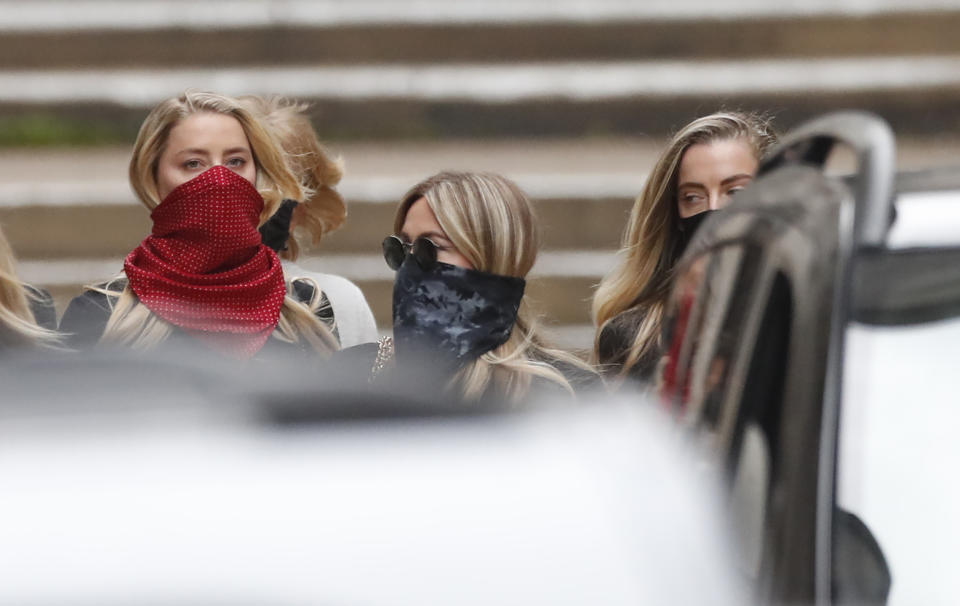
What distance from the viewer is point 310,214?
4.34 meters

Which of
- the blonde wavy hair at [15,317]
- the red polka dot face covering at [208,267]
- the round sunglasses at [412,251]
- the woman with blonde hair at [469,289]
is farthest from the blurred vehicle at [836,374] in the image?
the blonde wavy hair at [15,317]

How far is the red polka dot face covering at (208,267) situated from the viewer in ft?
11.2

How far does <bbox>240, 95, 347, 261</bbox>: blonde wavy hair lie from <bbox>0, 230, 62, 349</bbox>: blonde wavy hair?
822 mm

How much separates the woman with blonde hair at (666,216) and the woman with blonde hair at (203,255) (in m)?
0.77

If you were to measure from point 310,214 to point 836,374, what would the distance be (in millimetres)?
2914

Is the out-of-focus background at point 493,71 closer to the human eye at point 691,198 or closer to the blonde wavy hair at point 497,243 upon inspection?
the human eye at point 691,198

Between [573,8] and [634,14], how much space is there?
351 millimetres

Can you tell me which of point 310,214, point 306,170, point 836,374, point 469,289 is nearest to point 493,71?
point 310,214

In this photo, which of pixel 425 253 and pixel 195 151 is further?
pixel 195 151

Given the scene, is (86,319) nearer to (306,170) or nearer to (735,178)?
(306,170)

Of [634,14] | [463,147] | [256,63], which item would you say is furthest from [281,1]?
[634,14]

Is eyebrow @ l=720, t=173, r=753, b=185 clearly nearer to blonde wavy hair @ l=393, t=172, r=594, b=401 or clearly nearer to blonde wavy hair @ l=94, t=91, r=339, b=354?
blonde wavy hair @ l=393, t=172, r=594, b=401

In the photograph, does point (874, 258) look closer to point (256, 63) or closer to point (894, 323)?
point (894, 323)

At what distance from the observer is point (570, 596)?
55.9 inches
